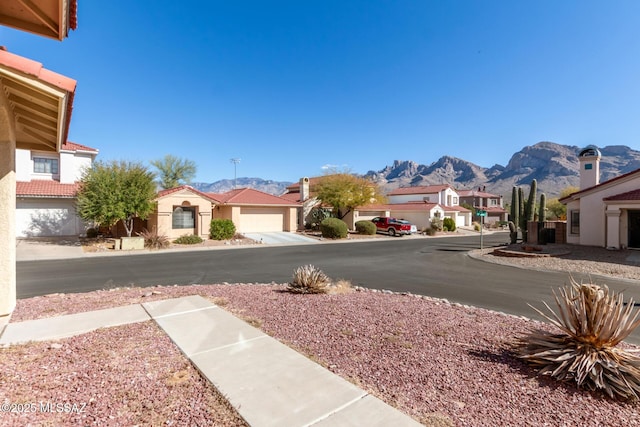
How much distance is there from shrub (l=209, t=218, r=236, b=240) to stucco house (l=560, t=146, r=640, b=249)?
25.1 metres

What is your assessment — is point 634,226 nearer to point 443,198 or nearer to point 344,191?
point 344,191

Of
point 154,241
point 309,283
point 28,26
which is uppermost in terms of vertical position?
point 28,26

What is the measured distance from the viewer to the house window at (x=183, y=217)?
25016mm

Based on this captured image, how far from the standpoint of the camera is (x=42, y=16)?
12.5 feet

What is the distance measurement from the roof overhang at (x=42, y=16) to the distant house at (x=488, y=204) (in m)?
73.0

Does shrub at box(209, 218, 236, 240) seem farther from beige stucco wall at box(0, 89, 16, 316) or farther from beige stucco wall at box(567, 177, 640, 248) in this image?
beige stucco wall at box(567, 177, 640, 248)

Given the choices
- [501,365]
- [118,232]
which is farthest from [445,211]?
[501,365]

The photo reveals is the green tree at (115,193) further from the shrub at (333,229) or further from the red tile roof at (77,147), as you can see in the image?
the shrub at (333,229)

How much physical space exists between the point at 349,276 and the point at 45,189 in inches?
1047

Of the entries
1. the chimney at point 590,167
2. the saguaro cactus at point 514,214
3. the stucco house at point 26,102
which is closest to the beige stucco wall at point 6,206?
the stucco house at point 26,102

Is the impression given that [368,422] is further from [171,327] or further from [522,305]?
[522,305]

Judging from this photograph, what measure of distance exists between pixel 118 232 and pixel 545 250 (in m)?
31.0

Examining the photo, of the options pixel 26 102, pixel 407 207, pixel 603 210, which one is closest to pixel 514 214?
pixel 603 210

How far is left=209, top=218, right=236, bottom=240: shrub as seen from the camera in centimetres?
2609
